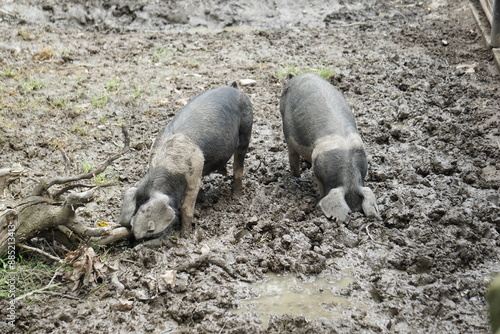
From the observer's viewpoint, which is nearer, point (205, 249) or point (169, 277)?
point (169, 277)

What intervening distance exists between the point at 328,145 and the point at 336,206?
0.57 m

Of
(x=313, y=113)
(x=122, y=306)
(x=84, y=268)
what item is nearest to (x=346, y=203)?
(x=313, y=113)

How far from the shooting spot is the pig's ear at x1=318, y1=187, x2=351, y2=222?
4827 mm

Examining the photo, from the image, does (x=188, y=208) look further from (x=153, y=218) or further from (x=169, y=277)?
(x=169, y=277)

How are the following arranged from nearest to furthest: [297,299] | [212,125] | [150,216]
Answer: [297,299], [150,216], [212,125]

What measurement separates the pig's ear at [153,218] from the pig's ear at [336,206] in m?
1.21

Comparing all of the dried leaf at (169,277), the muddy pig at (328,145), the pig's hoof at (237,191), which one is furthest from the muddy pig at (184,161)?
the muddy pig at (328,145)

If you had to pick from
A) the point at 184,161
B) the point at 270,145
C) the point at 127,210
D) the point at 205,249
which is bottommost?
the point at 270,145

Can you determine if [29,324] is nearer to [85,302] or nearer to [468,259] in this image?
[85,302]

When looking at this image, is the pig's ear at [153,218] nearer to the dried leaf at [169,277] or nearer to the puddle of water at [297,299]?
the dried leaf at [169,277]

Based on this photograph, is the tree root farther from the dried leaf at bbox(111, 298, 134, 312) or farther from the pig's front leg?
the dried leaf at bbox(111, 298, 134, 312)

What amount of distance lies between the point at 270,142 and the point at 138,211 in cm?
234

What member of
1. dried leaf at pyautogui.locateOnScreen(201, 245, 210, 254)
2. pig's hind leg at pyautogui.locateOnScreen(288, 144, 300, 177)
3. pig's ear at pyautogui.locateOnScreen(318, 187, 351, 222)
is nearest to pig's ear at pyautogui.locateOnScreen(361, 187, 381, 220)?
pig's ear at pyautogui.locateOnScreen(318, 187, 351, 222)

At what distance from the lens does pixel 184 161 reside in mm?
4840
